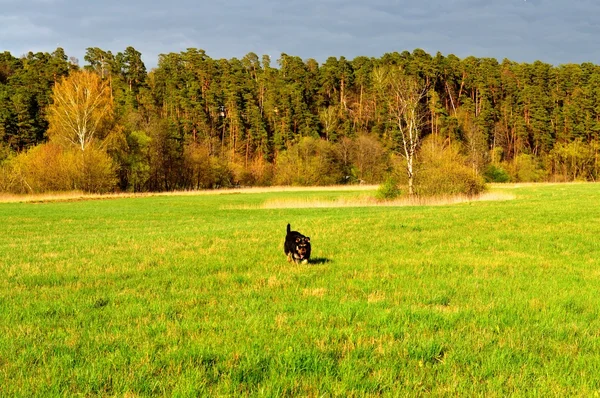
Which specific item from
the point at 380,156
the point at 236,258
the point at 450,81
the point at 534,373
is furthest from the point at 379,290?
the point at 450,81

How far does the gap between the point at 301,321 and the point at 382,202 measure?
3457cm

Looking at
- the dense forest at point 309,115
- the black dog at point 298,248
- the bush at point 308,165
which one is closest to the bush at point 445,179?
the black dog at point 298,248

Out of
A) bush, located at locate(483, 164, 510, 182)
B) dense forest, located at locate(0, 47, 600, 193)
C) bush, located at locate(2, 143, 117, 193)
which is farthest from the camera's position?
bush, located at locate(483, 164, 510, 182)

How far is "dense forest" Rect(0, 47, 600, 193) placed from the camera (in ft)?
269

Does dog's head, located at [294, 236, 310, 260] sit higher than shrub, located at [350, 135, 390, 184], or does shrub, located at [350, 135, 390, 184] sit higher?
shrub, located at [350, 135, 390, 184]

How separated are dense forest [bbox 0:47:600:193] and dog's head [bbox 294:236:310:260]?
6058 centimetres

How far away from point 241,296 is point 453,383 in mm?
4463

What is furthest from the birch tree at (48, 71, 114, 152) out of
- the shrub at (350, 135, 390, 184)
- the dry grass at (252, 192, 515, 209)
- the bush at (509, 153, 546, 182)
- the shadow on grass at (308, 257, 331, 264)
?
the bush at (509, 153, 546, 182)

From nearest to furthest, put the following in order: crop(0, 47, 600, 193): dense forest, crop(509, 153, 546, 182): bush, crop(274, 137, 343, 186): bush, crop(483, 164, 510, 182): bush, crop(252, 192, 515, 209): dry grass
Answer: crop(252, 192, 515, 209): dry grass → crop(0, 47, 600, 193): dense forest → crop(483, 164, 510, 182): bush → crop(274, 137, 343, 186): bush → crop(509, 153, 546, 182): bush

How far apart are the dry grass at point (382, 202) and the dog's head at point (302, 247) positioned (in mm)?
26706

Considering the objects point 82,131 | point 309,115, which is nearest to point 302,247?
point 82,131

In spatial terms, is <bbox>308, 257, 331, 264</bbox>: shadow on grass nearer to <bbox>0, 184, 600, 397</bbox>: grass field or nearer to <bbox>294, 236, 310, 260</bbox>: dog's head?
<bbox>0, 184, 600, 397</bbox>: grass field

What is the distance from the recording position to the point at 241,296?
802 centimetres

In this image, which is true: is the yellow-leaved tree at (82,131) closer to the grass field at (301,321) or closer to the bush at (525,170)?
the grass field at (301,321)
